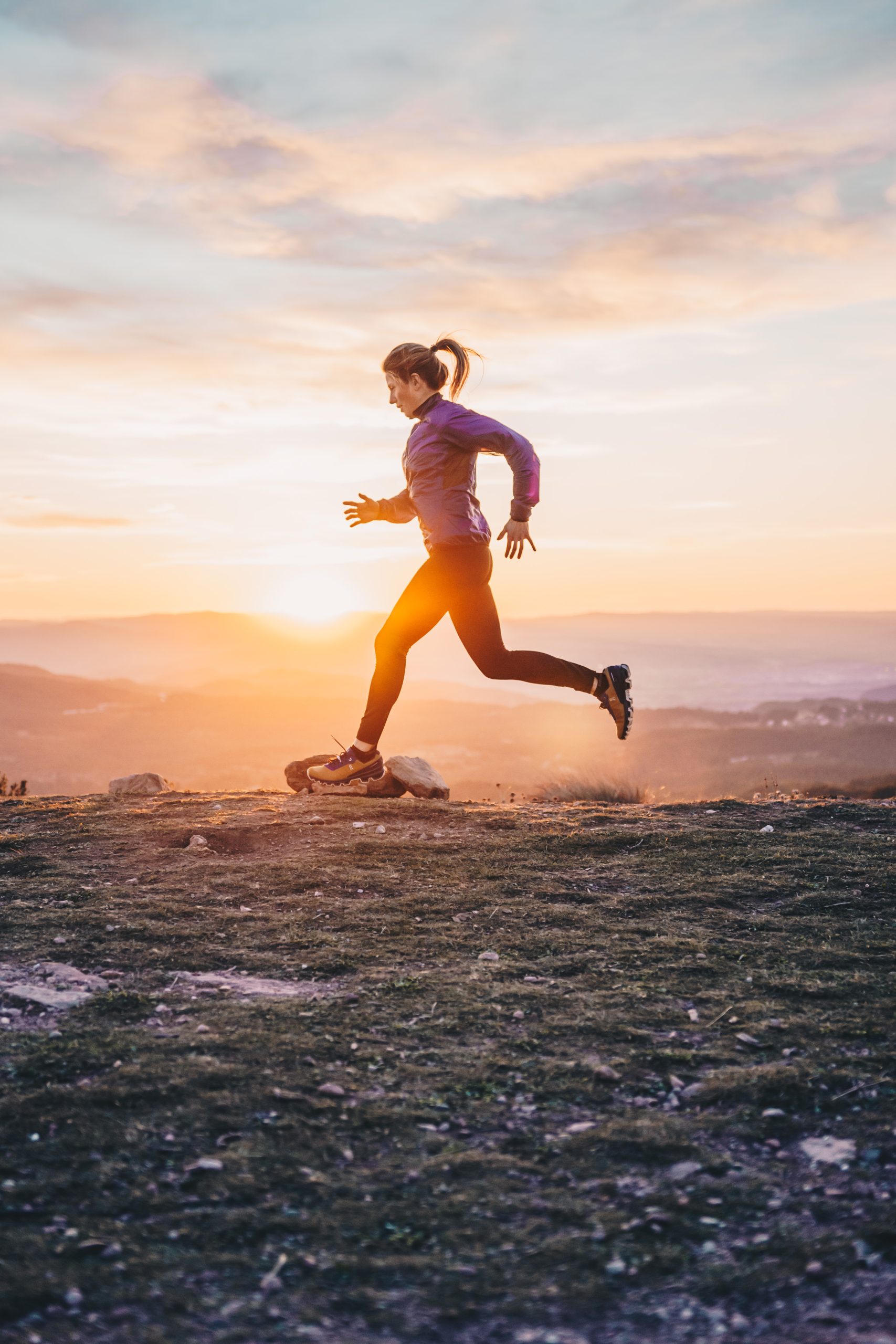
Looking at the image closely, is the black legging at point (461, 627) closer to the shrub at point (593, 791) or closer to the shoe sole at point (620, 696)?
the shoe sole at point (620, 696)

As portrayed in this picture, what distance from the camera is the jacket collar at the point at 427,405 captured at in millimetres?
6211

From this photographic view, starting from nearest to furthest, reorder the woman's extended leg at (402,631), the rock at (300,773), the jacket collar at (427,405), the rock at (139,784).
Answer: the jacket collar at (427,405)
the woman's extended leg at (402,631)
the rock at (300,773)
the rock at (139,784)

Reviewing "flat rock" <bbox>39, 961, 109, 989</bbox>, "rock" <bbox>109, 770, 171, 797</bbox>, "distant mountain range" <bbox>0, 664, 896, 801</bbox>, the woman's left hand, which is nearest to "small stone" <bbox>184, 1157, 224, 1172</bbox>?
"flat rock" <bbox>39, 961, 109, 989</bbox>

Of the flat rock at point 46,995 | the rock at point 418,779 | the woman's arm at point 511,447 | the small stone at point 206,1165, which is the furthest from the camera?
the rock at point 418,779

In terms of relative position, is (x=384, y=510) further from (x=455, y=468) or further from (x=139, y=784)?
(x=139, y=784)

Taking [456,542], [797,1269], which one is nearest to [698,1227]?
[797,1269]

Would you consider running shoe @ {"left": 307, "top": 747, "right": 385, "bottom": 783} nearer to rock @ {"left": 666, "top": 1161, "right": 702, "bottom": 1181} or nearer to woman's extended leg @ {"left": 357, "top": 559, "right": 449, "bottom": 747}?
woman's extended leg @ {"left": 357, "top": 559, "right": 449, "bottom": 747}

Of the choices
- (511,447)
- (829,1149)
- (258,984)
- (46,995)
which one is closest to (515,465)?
(511,447)

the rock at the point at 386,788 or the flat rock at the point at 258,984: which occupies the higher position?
the rock at the point at 386,788

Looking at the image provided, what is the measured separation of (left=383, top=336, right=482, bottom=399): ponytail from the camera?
6188 mm

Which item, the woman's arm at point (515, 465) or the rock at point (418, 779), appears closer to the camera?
the woman's arm at point (515, 465)

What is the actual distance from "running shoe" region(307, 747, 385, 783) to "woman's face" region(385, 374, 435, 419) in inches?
97.3

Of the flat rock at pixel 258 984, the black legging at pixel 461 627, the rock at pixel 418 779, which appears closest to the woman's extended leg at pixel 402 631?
the black legging at pixel 461 627

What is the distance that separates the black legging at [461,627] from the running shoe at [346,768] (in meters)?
0.46
